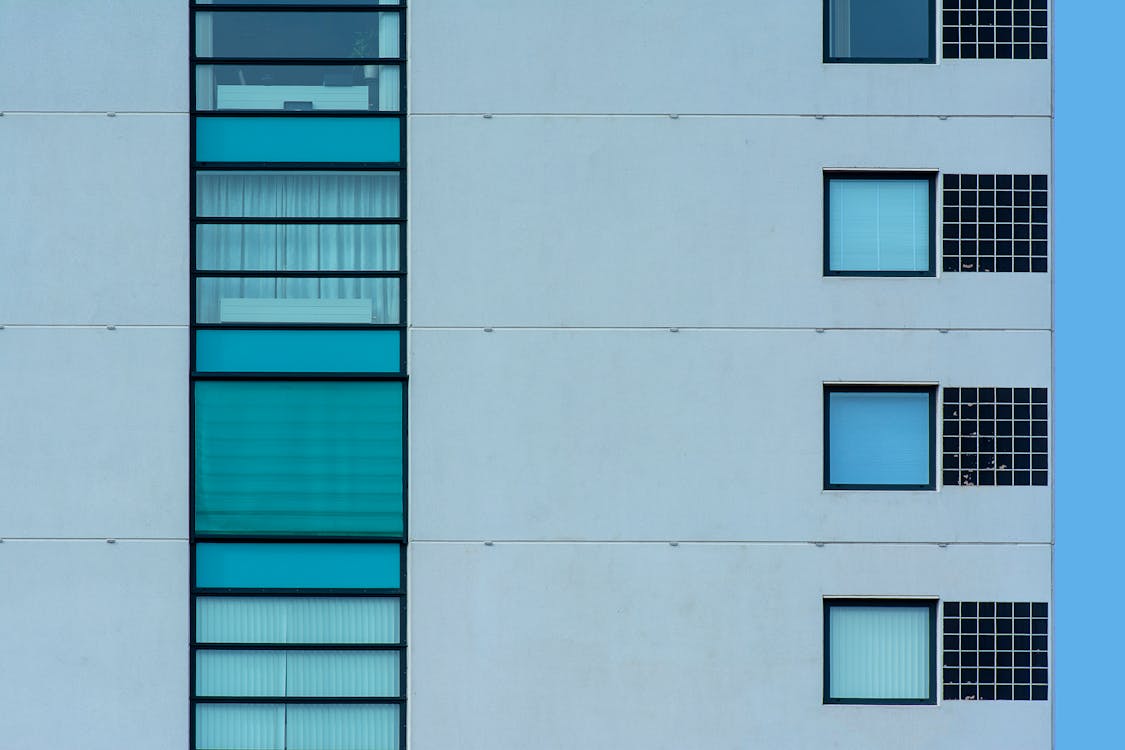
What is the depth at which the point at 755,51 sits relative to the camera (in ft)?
31.1

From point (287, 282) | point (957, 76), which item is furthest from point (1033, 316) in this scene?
point (287, 282)

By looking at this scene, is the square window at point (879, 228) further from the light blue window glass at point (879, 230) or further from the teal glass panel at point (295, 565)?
the teal glass panel at point (295, 565)

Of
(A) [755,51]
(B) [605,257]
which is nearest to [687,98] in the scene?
(A) [755,51]

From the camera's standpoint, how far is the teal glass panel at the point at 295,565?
9328 millimetres

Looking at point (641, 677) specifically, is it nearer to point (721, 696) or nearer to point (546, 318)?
point (721, 696)

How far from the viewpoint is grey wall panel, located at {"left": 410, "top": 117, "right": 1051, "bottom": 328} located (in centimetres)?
938

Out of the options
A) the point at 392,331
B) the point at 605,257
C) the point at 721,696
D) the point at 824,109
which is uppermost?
the point at 824,109

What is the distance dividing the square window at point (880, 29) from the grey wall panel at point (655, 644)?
508 cm

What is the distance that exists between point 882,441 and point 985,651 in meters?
2.34

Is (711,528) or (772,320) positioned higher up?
(772,320)

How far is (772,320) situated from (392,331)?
12.6 ft
